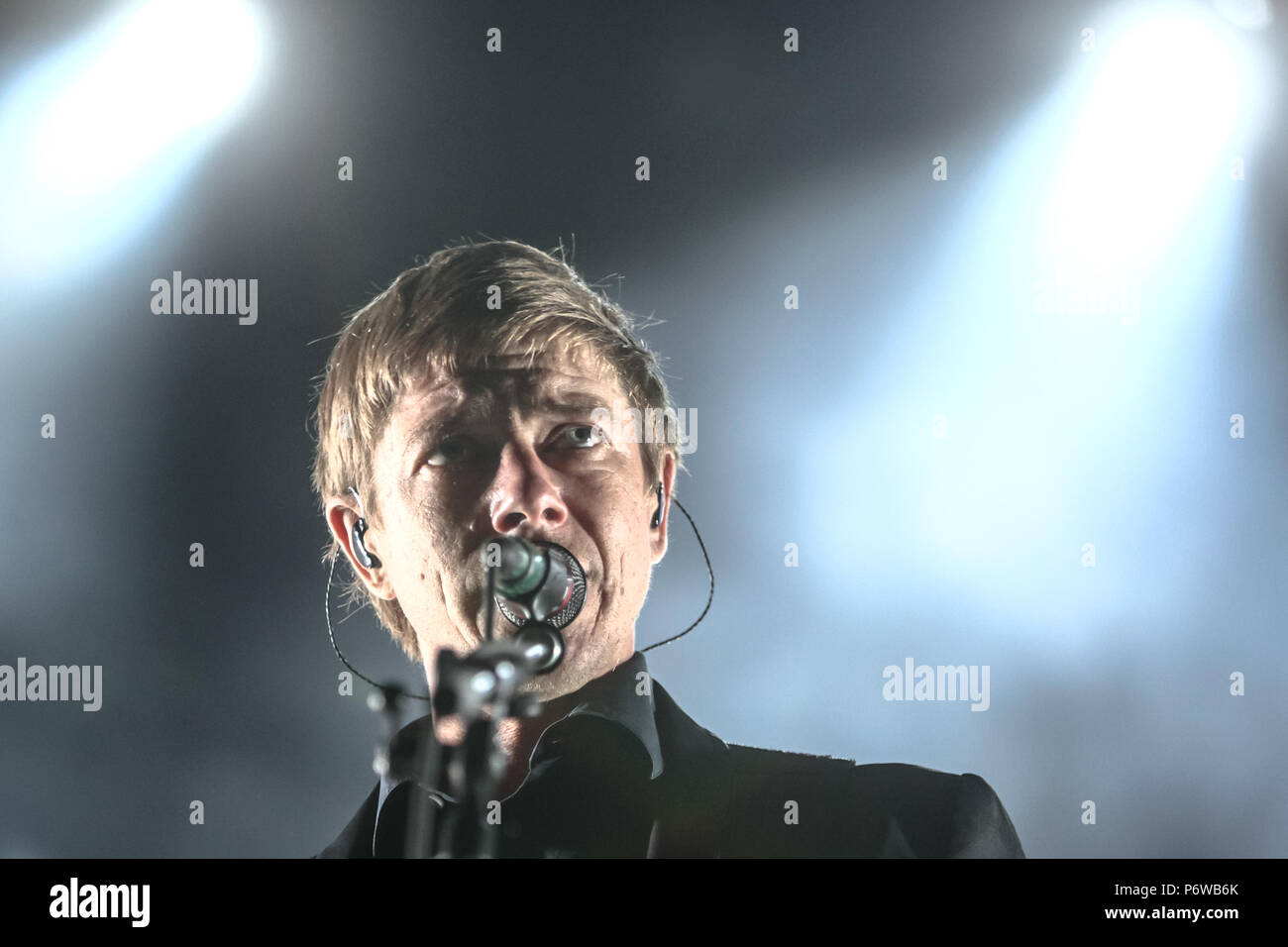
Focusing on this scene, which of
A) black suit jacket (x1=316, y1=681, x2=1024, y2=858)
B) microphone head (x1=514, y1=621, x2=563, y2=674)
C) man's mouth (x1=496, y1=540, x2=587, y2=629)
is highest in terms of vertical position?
man's mouth (x1=496, y1=540, x2=587, y2=629)

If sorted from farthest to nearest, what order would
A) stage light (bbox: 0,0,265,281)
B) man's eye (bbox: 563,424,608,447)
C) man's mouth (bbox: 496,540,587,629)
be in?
Result: stage light (bbox: 0,0,265,281) → man's eye (bbox: 563,424,608,447) → man's mouth (bbox: 496,540,587,629)

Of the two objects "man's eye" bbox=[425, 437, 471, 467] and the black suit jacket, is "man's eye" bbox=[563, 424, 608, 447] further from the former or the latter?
the black suit jacket

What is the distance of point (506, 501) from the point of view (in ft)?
11.6

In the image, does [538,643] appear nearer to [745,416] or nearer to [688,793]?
[688,793]

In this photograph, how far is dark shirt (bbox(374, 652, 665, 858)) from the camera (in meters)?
3.53

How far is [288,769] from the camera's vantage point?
3.65 metres

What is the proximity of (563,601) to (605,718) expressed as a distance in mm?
704

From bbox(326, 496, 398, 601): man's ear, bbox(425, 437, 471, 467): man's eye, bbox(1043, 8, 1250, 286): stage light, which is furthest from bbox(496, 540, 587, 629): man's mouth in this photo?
bbox(1043, 8, 1250, 286): stage light

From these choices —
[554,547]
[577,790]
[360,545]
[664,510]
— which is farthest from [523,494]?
[577,790]

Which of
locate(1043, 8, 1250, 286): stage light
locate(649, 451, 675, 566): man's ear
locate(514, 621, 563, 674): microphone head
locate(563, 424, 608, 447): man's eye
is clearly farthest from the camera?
locate(1043, 8, 1250, 286): stage light

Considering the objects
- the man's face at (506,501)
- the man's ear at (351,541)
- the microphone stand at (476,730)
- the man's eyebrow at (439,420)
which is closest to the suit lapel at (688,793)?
the man's face at (506,501)

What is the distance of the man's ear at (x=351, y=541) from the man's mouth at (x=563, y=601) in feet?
1.83

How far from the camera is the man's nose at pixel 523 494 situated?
11.6 ft
